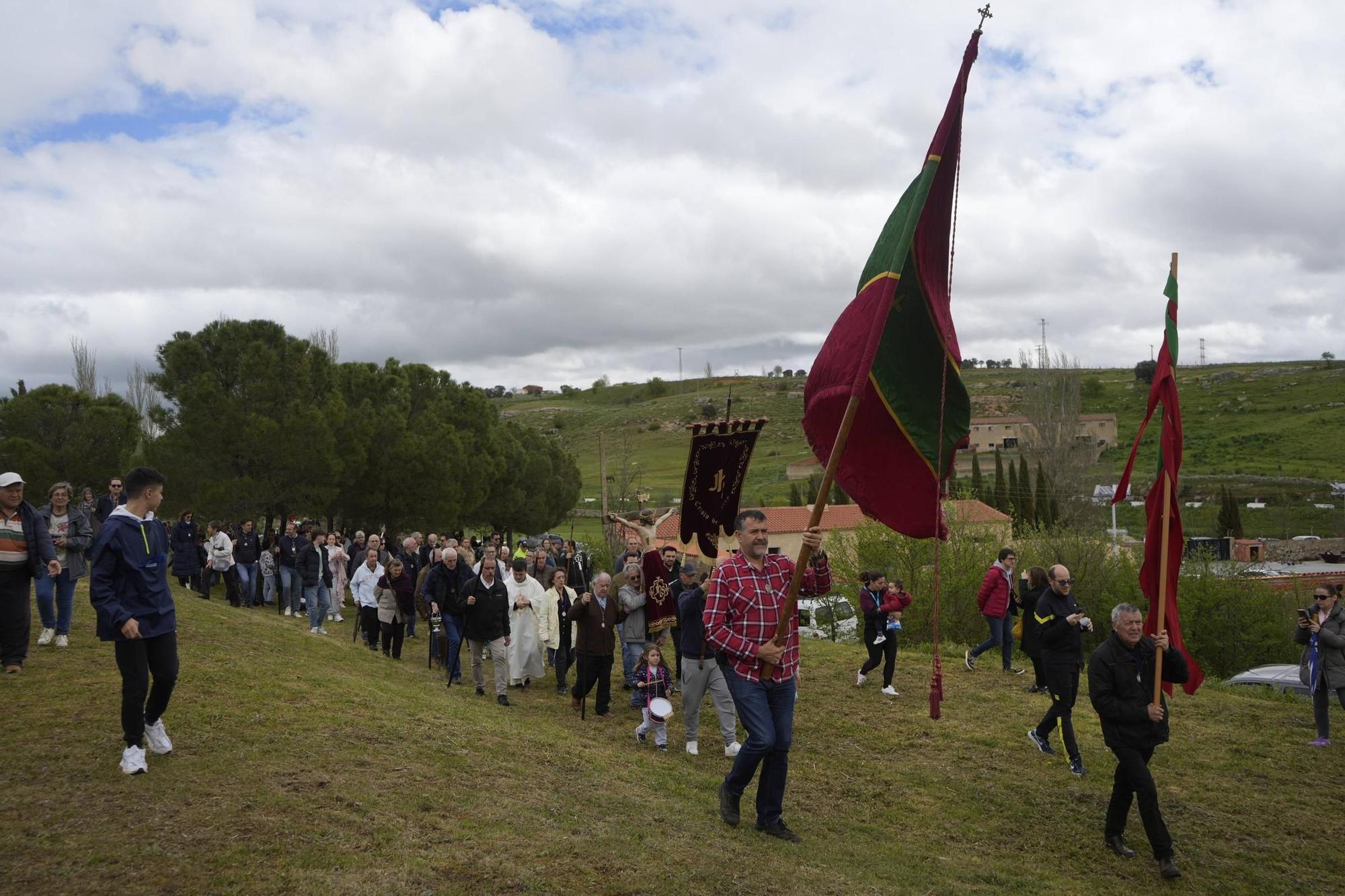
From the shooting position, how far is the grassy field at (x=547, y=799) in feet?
19.3

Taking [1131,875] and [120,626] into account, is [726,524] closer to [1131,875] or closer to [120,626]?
[1131,875]

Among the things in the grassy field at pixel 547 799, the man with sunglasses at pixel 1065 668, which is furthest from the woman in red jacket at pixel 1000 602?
the man with sunglasses at pixel 1065 668

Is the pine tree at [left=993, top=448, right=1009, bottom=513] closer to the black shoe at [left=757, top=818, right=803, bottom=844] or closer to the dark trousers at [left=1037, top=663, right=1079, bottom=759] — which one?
the dark trousers at [left=1037, top=663, right=1079, bottom=759]

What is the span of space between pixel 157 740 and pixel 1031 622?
406 inches

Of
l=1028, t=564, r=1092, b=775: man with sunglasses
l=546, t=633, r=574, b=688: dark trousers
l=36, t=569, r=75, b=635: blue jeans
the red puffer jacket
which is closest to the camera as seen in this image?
l=1028, t=564, r=1092, b=775: man with sunglasses

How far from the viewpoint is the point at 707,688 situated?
34.8 ft

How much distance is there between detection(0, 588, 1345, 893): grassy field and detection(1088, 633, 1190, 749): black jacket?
1082 mm

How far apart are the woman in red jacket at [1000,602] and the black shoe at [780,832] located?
8.43 m

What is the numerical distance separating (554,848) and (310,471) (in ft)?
90.4

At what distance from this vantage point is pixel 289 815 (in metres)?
6.43

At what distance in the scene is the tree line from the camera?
29328 millimetres

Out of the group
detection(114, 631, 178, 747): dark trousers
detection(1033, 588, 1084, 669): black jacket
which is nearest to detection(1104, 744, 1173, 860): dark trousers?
detection(1033, 588, 1084, 669): black jacket

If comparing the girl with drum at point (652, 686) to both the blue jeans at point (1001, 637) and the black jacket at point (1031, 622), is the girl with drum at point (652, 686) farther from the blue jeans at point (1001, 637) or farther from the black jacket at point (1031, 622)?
the blue jeans at point (1001, 637)

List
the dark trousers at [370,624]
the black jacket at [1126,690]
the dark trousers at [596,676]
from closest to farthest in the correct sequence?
the black jacket at [1126,690] < the dark trousers at [596,676] < the dark trousers at [370,624]
